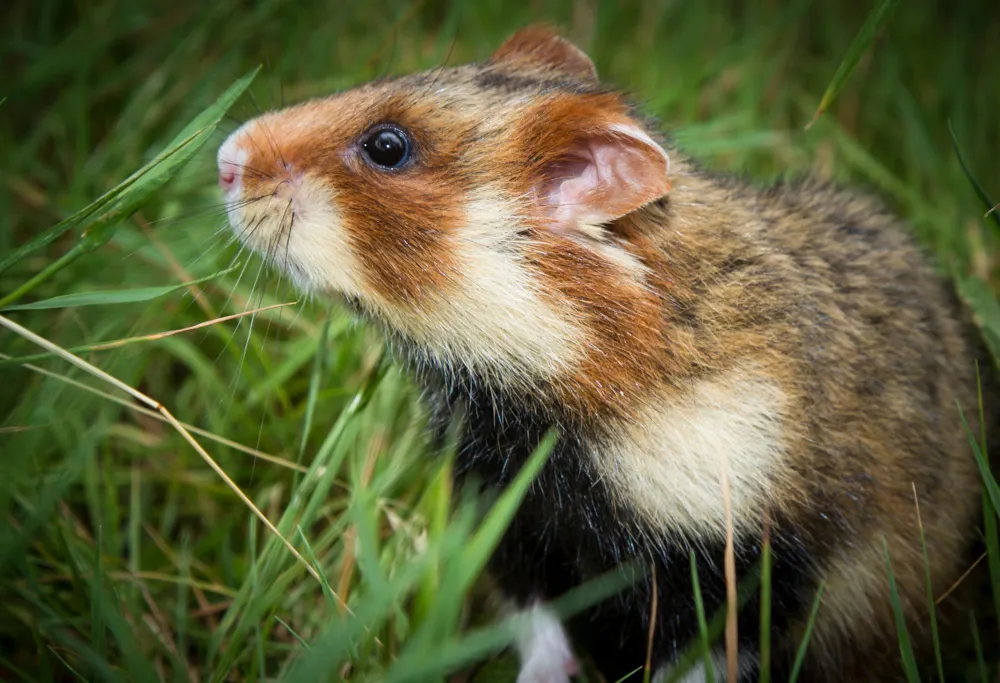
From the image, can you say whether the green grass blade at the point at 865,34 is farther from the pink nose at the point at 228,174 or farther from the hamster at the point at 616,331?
the pink nose at the point at 228,174

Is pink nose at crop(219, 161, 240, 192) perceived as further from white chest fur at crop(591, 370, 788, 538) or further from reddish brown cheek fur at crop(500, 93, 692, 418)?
white chest fur at crop(591, 370, 788, 538)

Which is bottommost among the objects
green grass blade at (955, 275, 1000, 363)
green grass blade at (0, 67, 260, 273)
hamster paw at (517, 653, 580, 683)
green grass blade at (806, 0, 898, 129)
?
hamster paw at (517, 653, 580, 683)

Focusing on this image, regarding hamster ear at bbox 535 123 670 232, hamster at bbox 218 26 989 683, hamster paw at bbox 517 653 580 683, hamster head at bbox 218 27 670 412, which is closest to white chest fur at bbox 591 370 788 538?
hamster at bbox 218 26 989 683

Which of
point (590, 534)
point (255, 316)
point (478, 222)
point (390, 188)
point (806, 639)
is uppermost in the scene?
point (390, 188)

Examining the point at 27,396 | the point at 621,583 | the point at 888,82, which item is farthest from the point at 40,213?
the point at 888,82

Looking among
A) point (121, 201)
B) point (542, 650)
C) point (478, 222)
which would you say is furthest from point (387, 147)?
point (542, 650)

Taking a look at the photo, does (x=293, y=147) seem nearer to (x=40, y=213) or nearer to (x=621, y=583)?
(x=621, y=583)

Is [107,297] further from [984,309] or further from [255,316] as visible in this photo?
[984,309]
